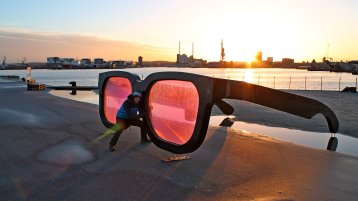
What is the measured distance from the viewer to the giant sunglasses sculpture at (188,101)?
4703 millimetres

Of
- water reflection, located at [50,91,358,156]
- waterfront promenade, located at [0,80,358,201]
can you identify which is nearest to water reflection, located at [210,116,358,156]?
water reflection, located at [50,91,358,156]

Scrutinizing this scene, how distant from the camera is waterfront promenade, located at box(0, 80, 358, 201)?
4.38 meters

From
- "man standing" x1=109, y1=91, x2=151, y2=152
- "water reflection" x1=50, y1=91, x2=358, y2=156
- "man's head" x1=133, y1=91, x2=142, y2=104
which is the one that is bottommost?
"water reflection" x1=50, y1=91, x2=358, y2=156

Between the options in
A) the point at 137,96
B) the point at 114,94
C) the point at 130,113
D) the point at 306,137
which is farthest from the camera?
the point at 306,137

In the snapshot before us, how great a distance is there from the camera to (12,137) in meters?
7.79

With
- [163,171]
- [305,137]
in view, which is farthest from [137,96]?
[305,137]

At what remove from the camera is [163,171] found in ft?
17.5

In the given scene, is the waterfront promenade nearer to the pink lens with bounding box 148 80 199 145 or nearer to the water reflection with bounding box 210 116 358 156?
the pink lens with bounding box 148 80 199 145

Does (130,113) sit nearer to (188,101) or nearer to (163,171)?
(163,171)

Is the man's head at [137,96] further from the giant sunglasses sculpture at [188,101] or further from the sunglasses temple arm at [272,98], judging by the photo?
the sunglasses temple arm at [272,98]

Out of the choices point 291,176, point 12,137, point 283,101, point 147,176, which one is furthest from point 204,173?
point 12,137

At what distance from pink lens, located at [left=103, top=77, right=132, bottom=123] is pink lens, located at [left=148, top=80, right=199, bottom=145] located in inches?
44.4

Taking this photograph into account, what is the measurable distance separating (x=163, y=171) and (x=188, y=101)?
3.71ft

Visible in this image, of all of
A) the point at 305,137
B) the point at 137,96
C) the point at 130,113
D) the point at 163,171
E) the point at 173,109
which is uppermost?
the point at 137,96
